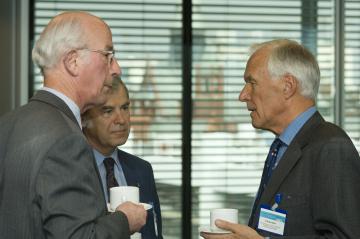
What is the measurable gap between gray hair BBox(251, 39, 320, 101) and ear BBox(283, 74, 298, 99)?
13mm

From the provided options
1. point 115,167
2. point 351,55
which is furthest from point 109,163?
point 351,55

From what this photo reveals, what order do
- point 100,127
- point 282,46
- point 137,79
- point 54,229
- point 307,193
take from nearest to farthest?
point 54,229 → point 307,193 → point 282,46 → point 100,127 → point 137,79

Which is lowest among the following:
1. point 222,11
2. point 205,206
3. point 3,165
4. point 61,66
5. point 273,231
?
point 205,206

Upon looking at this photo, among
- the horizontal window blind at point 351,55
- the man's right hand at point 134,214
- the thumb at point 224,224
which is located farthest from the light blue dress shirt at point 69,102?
the horizontal window blind at point 351,55

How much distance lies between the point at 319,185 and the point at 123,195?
0.66 metres

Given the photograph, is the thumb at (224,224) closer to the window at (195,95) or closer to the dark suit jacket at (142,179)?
the dark suit jacket at (142,179)

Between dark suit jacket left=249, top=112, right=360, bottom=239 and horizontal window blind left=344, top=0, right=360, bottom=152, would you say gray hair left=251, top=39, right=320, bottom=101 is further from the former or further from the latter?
horizontal window blind left=344, top=0, right=360, bottom=152

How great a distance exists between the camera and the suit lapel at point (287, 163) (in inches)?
97.6

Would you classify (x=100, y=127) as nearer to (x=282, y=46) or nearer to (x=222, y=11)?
(x=282, y=46)

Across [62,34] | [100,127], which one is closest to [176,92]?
[100,127]

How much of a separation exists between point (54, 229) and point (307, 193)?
3.17 ft

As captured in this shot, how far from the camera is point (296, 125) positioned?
8.61ft

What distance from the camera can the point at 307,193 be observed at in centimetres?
242

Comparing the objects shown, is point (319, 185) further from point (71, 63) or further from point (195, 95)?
point (195, 95)
